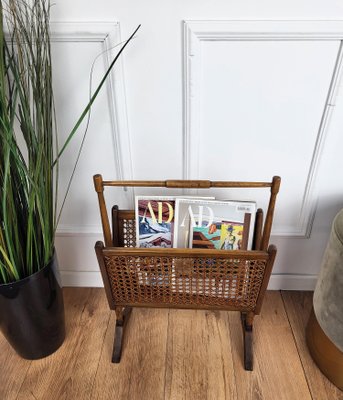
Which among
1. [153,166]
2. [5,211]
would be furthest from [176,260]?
[5,211]

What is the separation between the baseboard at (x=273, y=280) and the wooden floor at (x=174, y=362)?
7 centimetres

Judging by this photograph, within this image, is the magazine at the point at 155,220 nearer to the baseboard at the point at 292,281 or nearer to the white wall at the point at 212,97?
the white wall at the point at 212,97

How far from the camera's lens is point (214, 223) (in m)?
0.97

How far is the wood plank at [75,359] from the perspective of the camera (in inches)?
39.8

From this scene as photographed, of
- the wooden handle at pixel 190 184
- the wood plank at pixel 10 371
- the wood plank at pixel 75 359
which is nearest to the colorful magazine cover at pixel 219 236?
the wooden handle at pixel 190 184

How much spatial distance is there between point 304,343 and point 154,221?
0.67 metres

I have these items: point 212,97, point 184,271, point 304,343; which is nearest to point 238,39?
point 212,97

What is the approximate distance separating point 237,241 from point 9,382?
2.71ft

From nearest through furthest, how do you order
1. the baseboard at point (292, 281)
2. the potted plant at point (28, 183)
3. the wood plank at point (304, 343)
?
the potted plant at point (28, 183) < the wood plank at point (304, 343) < the baseboard at point (292, 281)

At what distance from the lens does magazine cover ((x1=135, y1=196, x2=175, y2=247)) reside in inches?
38.7

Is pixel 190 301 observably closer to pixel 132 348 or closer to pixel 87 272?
pixel 132 348

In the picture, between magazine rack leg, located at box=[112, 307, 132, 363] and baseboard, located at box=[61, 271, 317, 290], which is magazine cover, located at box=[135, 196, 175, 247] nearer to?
magazine rack leg, located at box=[112, 307, 132, 363]

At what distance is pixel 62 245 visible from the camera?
4.20ft

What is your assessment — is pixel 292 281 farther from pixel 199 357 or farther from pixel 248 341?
Answer: pixel 199 357
